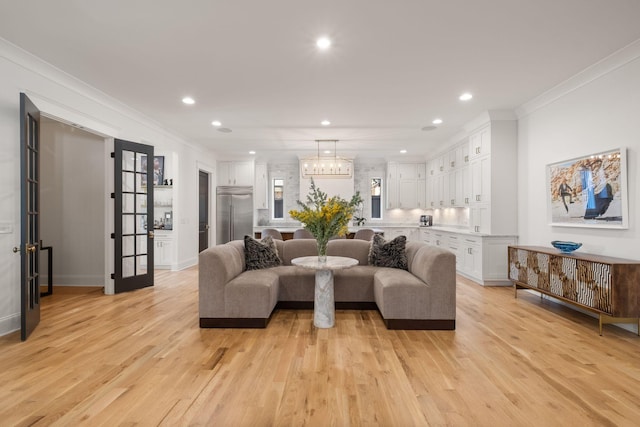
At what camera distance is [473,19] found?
2.73 m

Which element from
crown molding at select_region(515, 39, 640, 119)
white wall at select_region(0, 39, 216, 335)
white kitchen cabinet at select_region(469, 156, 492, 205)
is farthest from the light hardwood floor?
crown molding at select_region(515, 39, 640, 119)

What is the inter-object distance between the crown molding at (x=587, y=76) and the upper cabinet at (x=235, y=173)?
632 centimetres

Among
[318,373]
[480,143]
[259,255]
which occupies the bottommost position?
[318,373]

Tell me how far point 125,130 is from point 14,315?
2955 mm

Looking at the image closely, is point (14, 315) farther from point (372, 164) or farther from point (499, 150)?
point (372, 164)

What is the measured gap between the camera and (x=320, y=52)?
329cm

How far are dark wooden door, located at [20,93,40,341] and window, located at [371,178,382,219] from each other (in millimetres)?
7424

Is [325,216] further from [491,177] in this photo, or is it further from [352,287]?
[491,177]

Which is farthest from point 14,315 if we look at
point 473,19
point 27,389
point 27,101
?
point 473,19

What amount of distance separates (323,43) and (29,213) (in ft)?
11.0

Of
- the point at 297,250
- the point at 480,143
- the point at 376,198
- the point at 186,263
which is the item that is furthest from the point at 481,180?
the point at 186,263

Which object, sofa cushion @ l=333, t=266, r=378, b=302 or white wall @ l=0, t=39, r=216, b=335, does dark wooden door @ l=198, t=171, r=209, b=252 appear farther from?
sofa cushion @ l=333, t=266, r=378, b=302

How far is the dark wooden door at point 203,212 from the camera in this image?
8.25m

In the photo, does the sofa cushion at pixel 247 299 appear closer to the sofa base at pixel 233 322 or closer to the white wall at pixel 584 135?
the sofa base at pixel 233 322
